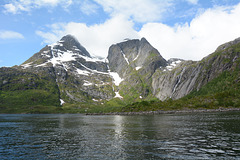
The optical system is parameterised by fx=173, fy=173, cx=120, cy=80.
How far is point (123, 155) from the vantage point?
86.3 feet

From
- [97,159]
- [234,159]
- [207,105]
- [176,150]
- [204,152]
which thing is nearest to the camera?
[234,159]

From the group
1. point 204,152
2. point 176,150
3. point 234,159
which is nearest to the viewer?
point 234,159

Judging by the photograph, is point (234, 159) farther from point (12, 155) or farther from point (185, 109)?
point (185, 109)

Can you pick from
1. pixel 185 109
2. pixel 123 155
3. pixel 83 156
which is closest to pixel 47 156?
pixel 83 156

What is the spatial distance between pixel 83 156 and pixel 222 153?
20559mm

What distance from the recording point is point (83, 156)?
26344 mm

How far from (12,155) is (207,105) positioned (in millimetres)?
186277

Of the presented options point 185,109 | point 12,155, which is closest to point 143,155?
point 12,155

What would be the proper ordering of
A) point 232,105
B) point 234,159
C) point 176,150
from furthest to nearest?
point 232,105 → point 176,150 → point 234,159

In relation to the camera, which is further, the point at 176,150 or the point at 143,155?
the point at 176,150

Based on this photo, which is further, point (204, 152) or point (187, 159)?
point (204, 152)

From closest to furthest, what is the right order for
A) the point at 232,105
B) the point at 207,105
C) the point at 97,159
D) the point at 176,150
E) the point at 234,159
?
the point at 234,159 < the point at 97,159 < the point at 176,150 < the point at 232,105 < the point at 207,105

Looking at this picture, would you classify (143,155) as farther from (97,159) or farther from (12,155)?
(12,155)

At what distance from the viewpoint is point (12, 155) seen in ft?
91.9
